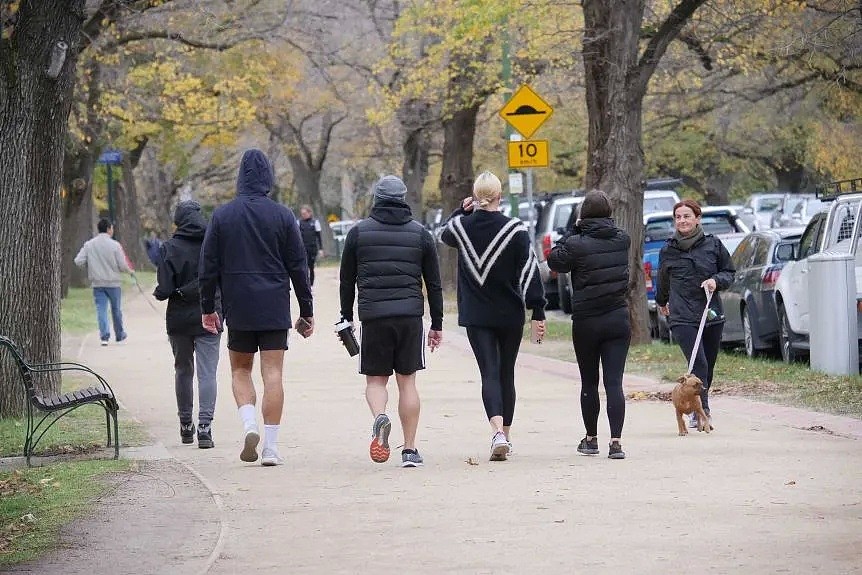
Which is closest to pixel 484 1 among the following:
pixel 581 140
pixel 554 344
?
pixel 554 344

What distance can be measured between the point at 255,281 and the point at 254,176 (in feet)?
2.33

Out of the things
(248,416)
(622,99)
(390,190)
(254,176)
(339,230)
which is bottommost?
(339,230)

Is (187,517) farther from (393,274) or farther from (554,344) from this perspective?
(554,344)

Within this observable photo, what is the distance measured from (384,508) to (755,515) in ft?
6.22

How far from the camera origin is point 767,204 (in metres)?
55.4

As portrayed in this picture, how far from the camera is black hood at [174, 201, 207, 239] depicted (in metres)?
11.9

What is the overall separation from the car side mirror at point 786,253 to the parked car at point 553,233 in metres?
A: 11.0

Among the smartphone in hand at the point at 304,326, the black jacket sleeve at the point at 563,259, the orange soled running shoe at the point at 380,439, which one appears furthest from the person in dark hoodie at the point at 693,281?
the smartphone in hand at the point at 304,326

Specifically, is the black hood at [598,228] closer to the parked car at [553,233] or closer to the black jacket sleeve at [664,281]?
the black jacket sleeve at [664,281]

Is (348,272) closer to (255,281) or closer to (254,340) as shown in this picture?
(255,281)

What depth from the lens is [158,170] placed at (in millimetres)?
72625

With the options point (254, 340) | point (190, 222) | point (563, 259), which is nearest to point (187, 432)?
point (190, 222)

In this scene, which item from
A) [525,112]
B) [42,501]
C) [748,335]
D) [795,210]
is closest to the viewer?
[42,501]

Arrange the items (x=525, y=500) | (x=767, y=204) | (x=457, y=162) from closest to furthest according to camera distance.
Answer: (x=525, y=500) < (x=457, y=162) < (x=767, y=204)
